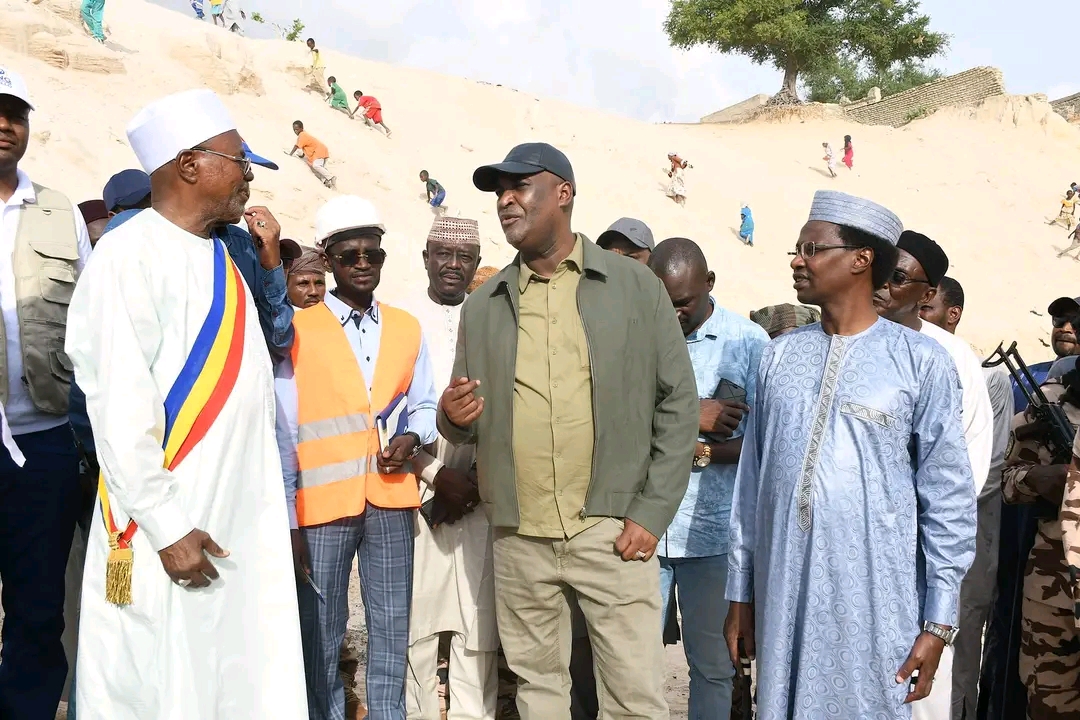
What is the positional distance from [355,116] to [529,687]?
21.0 meters

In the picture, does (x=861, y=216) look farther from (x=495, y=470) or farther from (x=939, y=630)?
(x=495, y=470)

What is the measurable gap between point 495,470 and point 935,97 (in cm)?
3720

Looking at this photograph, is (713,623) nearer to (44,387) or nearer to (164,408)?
(164,408)

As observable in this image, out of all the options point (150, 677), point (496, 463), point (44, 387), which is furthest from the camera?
point (44, 387)

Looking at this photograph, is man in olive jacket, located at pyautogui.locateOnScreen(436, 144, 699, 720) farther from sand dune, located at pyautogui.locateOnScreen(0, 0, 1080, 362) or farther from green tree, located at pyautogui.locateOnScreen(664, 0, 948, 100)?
green tree, located at pyautogui.locateOnScreen(664, 0, 948, 100)

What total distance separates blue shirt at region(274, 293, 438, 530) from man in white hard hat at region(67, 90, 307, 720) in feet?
2.28

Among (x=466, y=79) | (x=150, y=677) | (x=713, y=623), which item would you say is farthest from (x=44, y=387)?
(x=466, y=79)

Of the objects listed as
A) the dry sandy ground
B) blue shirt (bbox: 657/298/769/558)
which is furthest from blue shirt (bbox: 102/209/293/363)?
the dry sandy ground

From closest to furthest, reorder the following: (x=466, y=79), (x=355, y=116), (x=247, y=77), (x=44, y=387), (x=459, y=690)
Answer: (x=44, y=387)
(x=459, y=690)
(x=247, y=77)
(x=355, y=116)
(x=466, y=79)

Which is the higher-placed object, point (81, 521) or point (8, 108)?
point (8, 108)

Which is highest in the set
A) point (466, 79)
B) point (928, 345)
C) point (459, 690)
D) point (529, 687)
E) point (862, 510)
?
point (466, 79)

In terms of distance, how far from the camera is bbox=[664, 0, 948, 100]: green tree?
36062mm

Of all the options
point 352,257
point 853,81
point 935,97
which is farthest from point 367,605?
point 853,81

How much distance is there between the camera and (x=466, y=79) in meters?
28.7
